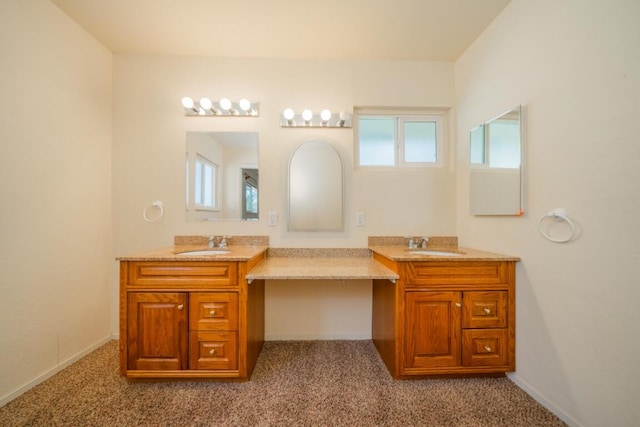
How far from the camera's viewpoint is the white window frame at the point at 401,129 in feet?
7.50

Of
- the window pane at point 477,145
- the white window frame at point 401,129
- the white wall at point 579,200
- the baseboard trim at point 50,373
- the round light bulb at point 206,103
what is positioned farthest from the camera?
the white window frame at point 401,129

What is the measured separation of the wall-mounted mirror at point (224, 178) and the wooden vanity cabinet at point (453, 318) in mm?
1369

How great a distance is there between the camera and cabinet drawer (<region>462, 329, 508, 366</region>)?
5.23ft

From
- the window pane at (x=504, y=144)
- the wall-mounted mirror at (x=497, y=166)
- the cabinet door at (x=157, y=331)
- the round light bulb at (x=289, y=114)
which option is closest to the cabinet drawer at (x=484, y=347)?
the wall-mounted mirror at (x=497, y=166)

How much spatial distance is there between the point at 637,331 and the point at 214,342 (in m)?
2.05

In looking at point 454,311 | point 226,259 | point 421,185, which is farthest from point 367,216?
point 226,259

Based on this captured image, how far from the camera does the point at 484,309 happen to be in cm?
162

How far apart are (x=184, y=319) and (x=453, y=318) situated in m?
1.70

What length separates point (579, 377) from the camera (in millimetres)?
1229

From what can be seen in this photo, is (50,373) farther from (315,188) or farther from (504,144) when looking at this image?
(504,144)

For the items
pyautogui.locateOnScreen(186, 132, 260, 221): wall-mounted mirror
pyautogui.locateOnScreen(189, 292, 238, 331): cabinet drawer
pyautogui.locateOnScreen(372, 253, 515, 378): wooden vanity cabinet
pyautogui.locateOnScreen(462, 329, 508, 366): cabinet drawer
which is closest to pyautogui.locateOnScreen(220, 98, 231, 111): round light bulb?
pyautogui.locateOnScreen(186, 132, 260, 221): wall-mounted mirror

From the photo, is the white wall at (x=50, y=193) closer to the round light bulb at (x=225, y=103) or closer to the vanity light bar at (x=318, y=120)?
the round light bulb at (x=225, y=103)

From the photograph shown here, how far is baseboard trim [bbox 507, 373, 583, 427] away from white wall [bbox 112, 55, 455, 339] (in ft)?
3.37

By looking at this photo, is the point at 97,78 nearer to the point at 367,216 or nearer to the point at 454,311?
the point at 367,216
